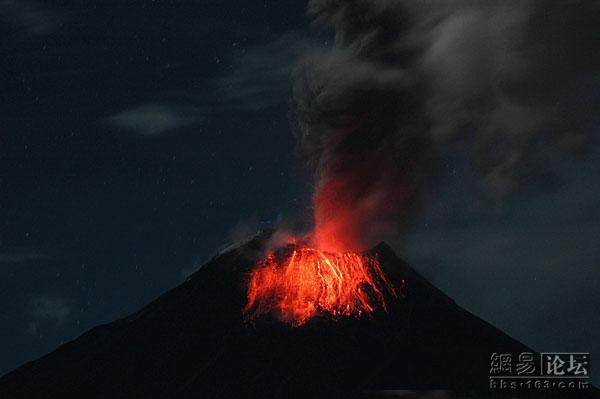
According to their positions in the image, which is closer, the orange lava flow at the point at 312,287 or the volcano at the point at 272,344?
the volcano at the point at 272,344

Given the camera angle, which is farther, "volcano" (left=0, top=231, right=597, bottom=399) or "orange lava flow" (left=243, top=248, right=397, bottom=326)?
"orange lava flow" (left=243, top=248, right=397, bottom=326)

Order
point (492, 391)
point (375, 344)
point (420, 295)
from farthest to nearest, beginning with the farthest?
point (420, 295)
point (375, 344)
point (492, 391)

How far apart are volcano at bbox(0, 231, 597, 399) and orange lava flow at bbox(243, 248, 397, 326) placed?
180 mm

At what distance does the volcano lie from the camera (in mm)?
128000

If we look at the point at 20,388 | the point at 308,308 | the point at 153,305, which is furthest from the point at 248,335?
the point at 20,388

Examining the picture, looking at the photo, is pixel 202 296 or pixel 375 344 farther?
pixel 202 296

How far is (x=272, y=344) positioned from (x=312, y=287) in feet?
31.1

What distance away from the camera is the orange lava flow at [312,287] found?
13788 cm

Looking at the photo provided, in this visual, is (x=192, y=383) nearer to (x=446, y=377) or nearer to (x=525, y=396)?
(x=446, y=377)

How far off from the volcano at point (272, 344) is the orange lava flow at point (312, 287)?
18cm

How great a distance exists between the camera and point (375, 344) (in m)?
134

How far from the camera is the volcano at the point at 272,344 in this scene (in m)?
128

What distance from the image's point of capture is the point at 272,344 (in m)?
134

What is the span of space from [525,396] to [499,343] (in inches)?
469
